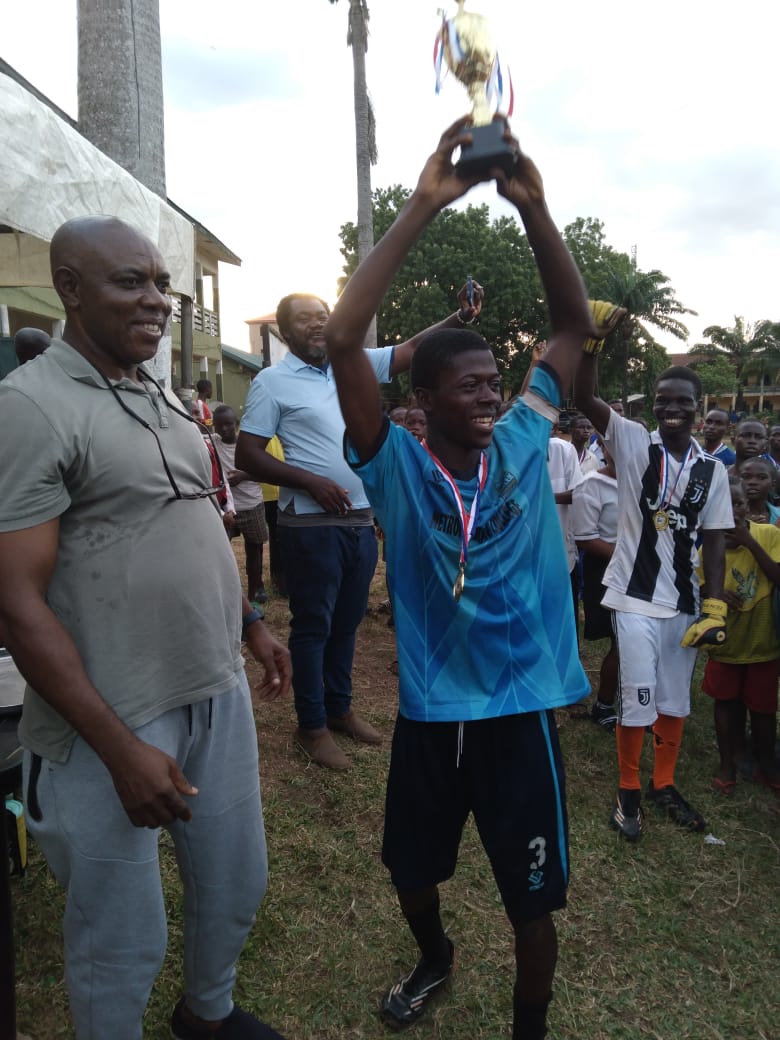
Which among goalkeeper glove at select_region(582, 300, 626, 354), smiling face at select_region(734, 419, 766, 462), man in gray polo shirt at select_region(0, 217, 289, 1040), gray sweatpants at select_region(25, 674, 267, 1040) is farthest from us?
smiling face at select_region(734, 419, 766, 462)

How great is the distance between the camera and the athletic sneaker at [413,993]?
2254 mm

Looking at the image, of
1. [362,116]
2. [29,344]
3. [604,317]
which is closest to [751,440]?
[604,317]

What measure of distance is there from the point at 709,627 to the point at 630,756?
728mm

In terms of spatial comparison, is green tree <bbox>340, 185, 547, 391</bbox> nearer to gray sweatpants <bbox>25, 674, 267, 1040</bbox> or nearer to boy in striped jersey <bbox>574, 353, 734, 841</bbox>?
boy in striped jersey <bbox>574, 353, 734, 841</bbox>

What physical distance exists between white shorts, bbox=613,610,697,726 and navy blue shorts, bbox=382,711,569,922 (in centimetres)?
154

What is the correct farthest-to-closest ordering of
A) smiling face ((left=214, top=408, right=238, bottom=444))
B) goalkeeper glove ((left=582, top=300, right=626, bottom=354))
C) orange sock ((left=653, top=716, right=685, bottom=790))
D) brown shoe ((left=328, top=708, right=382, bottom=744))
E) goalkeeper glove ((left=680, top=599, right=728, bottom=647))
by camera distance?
smiling face ((left=214, top=408, right=238, bottom=444))
brown shoe ((left=328, top=708, right=382, bottom=744))
orange sock ((left=653, top=716, right=685, bottom=790))
goalkeeper glove ((left=680, top=599, right=728, bottom=647))
goalkeeper glove ((left=582, top=300, right=626, bottom=354))

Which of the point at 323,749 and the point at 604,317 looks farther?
the point at 323,749

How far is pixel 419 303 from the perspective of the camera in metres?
28.7

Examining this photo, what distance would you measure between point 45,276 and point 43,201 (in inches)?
67.4

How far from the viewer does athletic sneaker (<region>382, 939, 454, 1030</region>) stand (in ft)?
7.39

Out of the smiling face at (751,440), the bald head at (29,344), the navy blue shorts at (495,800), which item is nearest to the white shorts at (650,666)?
the navy blue shorts at (495,800)

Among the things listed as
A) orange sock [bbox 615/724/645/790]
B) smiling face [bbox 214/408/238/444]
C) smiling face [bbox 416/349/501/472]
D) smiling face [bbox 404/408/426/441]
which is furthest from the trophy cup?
smiling face [bbox 214/408/238/444]

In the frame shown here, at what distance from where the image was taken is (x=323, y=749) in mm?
3723

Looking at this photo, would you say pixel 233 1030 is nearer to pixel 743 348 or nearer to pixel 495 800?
pixel 495 800
